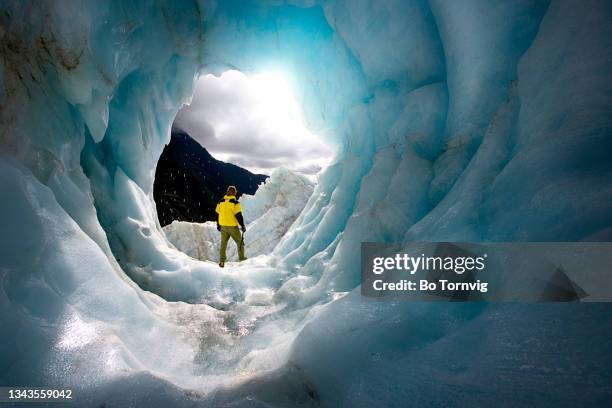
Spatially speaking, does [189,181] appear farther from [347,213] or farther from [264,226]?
[347,213]

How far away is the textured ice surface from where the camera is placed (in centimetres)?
1638

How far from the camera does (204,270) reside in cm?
625

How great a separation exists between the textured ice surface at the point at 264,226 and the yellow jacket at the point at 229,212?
7.53 m

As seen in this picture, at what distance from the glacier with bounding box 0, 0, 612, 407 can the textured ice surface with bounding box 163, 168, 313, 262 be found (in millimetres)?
9711

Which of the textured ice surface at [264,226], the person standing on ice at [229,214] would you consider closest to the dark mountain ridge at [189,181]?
the textured ice surface at [264,226]

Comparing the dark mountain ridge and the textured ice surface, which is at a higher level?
the dark mountain ridge

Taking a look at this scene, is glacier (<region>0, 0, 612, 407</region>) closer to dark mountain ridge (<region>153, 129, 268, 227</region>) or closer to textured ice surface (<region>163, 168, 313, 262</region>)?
textured ice surface (<region>163, 168, 313, 262</region>)

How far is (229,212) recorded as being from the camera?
757cm

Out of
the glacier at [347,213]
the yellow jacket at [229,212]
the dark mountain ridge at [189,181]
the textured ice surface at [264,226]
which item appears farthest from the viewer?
the dark mountain ridge at [189,181]

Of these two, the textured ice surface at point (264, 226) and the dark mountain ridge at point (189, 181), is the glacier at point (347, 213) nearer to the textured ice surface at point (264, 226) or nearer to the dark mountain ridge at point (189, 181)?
the textured ice surface at point (264, 226)

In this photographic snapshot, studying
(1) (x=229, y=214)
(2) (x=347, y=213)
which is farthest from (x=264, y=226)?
(2) (x=347, y=213)

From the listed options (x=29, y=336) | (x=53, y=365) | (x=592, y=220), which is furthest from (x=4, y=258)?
(x=592, y=220)

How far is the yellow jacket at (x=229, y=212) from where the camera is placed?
7559 mm

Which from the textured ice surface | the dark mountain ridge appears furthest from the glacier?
the dark mountain ridge
